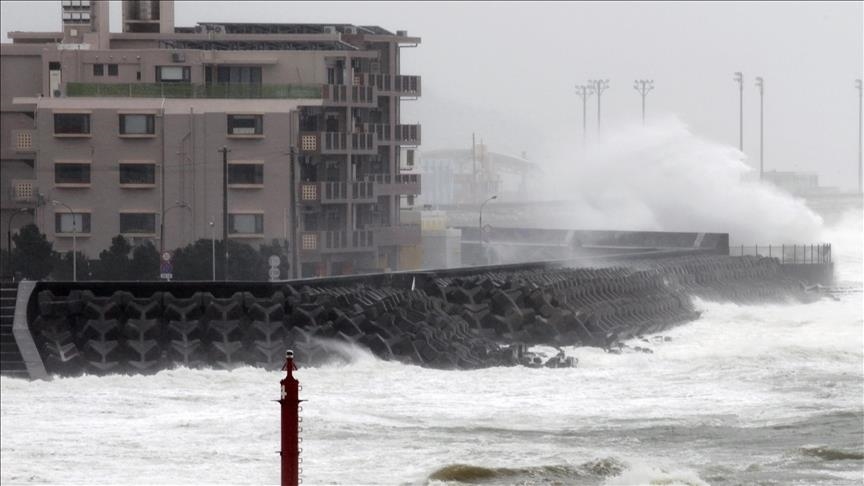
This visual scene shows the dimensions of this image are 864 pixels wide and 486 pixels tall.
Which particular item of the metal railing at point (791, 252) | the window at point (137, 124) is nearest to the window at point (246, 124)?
the window at point (137, 124)

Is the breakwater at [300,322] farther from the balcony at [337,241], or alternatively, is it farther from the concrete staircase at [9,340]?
the balcony at [337,241]

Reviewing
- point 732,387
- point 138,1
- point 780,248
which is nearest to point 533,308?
point 732,387

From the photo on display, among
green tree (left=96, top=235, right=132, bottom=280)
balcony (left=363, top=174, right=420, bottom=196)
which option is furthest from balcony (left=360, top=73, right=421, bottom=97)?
green tree (left=96, top=235, right=132, bottom=280)

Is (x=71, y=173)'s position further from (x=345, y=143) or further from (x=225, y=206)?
(x=345, y=143)

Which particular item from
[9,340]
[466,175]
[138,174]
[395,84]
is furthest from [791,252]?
[466,175]

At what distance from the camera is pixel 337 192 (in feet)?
146

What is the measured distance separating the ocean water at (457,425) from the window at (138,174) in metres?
20.8

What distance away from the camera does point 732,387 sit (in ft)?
71.2

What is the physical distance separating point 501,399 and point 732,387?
3.55 metres

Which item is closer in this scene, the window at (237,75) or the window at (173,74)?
the window at (173,74)

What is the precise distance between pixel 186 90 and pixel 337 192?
4.37 metres

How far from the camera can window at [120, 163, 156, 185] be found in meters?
43.2

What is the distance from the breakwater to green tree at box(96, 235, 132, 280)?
14447mm

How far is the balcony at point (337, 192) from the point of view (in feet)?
143
